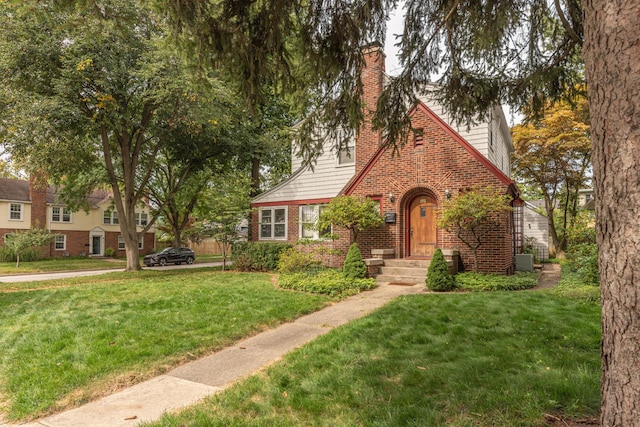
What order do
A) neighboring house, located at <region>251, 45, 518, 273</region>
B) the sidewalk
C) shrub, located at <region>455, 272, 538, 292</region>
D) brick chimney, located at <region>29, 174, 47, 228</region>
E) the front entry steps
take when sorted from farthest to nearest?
brick chimney, located at <region>29, 174, 47, 228</region>
neighboring house, located at <region>251, 45, 518, 273</region>
the front entry steps
shrub, located at <region>455, 272, 538, 292</region>
the sidewalk

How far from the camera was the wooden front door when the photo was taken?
12680 millimetres

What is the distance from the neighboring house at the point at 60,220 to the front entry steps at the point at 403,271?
26165mm

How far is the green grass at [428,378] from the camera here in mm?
3123

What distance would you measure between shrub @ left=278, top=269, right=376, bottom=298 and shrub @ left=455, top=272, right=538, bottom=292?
2363mm

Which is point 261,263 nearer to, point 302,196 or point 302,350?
point 302,196

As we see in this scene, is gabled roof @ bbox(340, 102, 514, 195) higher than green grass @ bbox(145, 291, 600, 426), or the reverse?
gabled roof @ bbox(340, 102, 514, 195)

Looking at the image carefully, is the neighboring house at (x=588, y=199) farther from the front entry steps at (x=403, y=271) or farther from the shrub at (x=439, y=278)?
the shrub at (x=439, y=278)

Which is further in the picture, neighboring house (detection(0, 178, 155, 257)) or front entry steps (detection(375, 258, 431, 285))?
neighboring house (detection(0, 178, 155, 257))

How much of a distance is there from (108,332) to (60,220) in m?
32.5

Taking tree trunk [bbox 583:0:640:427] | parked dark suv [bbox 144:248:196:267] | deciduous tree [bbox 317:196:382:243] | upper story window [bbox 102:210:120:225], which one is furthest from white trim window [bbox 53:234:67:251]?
tree trunk [bbox 583:0:640:427]

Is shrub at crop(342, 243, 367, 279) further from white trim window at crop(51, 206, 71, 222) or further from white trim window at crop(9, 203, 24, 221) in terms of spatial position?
white trim window at crop(9, 203, 24, 221)

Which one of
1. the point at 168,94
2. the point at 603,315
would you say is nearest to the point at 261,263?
the point at 168,94

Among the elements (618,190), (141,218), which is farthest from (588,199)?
(618,190)

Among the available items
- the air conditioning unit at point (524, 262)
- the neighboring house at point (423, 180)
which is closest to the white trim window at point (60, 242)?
the neighboring house at point (423, 180)
